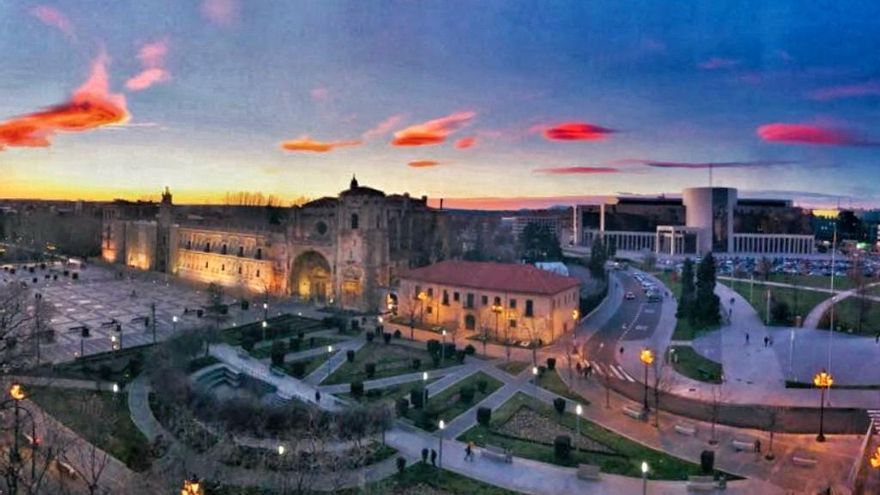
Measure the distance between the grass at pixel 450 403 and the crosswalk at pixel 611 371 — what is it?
5723 millimetres

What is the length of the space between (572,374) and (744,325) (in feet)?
65.5

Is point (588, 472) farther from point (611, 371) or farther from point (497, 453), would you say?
point (611, 371)

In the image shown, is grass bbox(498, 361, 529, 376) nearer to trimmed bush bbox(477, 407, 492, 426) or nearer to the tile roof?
the tile roof

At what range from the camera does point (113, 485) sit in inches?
799

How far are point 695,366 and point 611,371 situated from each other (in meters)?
4.95

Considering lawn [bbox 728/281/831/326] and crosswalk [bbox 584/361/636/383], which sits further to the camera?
lawn [bbox 728/281/831/326]

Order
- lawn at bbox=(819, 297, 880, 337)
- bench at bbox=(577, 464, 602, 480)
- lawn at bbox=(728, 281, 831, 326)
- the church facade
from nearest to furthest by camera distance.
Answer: bench at bbox=(577, 464, 602, 480)
lawn at bbox=(819, 297, 880, 337)
lawn at bbox=(728, 281, 831, 326)
the church facade

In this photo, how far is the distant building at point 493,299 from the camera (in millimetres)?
40094

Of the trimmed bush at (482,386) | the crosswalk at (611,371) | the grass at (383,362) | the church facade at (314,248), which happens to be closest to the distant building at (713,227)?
the church facade at (314,248)

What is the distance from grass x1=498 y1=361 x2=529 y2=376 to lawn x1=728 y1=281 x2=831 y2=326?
2212 centimetres

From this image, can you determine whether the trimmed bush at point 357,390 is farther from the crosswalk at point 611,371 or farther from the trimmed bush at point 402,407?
the crosswalk at point 611,371

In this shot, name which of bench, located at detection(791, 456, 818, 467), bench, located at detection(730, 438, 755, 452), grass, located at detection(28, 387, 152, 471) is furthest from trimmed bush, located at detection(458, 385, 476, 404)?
grass, located at detection(28, 387, 152, 471)

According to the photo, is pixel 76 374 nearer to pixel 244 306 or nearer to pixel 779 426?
pixel 244 306

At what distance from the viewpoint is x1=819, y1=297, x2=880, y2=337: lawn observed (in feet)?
138
